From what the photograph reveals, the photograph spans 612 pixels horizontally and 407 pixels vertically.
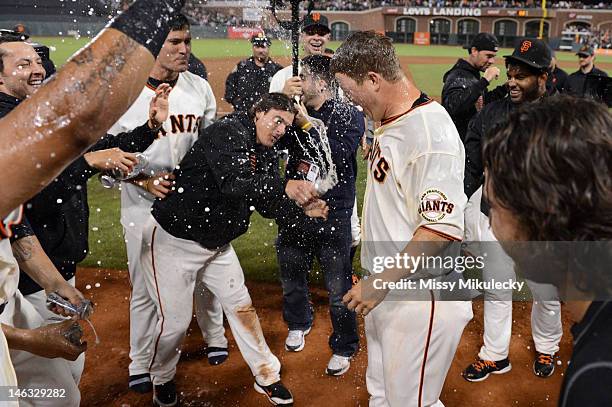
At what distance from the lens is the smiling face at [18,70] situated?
3080mm

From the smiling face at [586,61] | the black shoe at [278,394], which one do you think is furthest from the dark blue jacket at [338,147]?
the smiling face at [586,61]

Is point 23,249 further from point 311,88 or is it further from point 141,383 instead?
point 311,88

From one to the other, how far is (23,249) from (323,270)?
216 cm

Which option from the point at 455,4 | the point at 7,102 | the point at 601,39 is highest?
the point at 7,102

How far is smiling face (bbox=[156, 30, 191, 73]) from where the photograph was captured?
138 inches

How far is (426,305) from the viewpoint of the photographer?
2.44 m

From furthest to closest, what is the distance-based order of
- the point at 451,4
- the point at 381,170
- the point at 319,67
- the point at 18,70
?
1. the point at 451,4
2. the point at 319,67
3. the point at 18,70
4. the point at 381,170

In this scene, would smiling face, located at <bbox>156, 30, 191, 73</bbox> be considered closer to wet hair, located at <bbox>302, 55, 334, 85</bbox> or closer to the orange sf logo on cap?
wet hair, located at <bbox>302, 55, 334, 85</bbox>

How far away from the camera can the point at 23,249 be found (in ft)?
8.23

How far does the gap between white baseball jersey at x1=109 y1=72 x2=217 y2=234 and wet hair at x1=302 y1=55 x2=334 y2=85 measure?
0.93m

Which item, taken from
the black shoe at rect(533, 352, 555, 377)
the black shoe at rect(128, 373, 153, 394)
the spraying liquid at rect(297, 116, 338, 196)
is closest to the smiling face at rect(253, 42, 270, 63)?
the spraying liquid at rect(297, 116, 338, 196)

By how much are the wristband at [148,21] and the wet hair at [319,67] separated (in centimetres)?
307

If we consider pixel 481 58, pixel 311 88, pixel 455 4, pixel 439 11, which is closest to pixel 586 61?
pixel 481 58

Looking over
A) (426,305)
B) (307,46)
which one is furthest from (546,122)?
(307,46)
